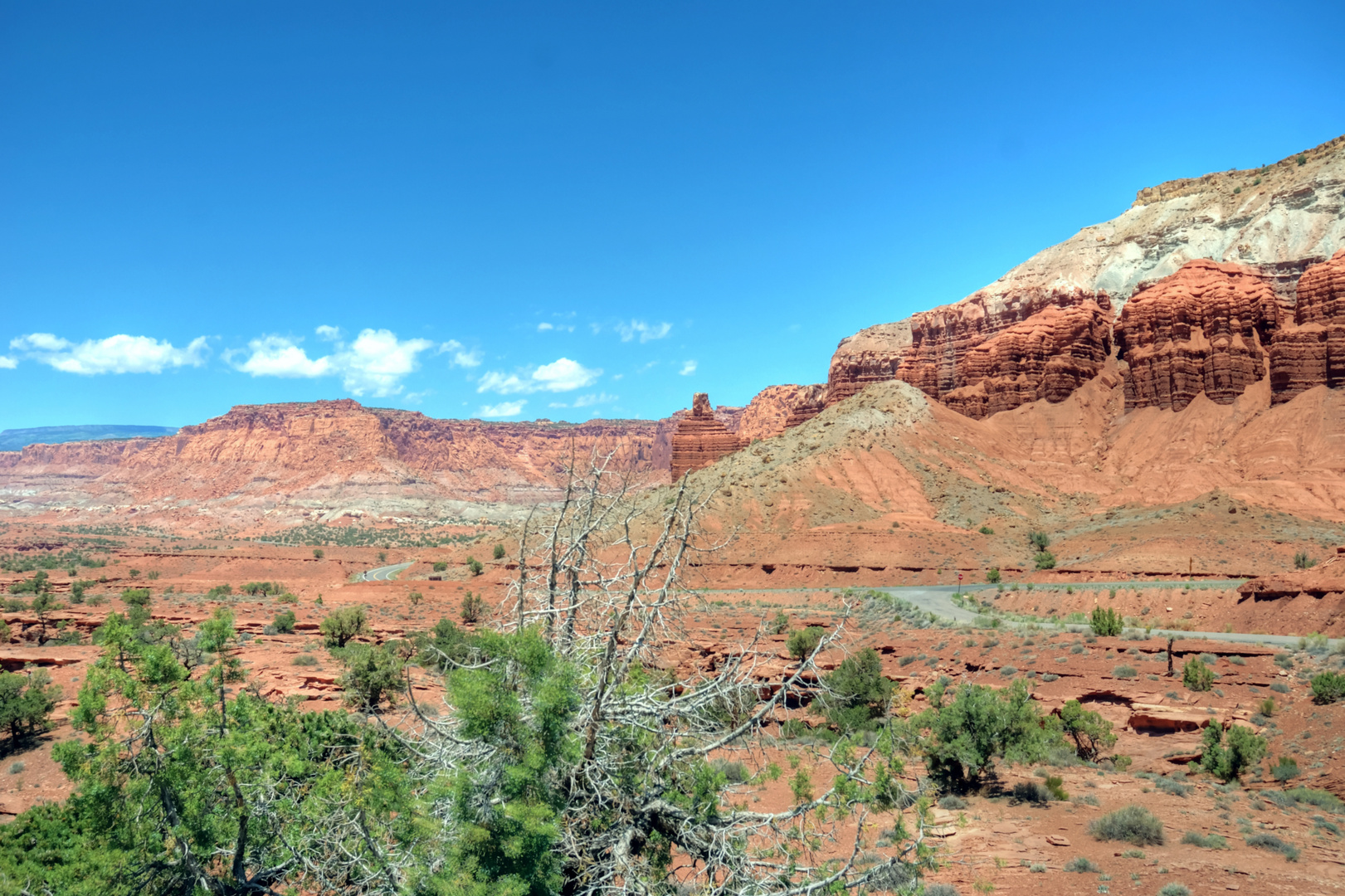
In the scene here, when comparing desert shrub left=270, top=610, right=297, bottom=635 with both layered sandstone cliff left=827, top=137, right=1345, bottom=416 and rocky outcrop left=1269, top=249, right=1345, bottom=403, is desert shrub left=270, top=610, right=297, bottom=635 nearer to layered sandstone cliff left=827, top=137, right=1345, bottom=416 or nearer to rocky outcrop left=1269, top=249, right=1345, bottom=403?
layered sandstone cliff left=827, top=137, right=1345, bottom=416

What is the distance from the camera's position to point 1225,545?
41.7 m

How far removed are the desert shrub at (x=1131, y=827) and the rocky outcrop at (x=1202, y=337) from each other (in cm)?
7012

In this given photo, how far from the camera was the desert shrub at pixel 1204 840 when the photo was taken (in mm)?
10672

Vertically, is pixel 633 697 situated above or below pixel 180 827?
above

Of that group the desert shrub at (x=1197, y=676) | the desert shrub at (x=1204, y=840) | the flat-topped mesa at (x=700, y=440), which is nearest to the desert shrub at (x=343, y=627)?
the desert shrub at (x=1204, y=840)

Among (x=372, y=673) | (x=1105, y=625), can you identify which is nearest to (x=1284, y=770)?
(x=1105, y=625)

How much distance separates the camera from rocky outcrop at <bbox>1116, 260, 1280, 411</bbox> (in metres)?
67.6

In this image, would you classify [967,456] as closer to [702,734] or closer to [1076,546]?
[1076,546]

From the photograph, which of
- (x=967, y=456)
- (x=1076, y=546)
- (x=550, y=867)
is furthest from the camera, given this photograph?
(x=967, y=456)

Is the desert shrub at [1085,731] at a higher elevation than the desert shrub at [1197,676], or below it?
below

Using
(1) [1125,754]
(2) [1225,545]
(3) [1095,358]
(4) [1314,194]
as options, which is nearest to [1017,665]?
(1) [1125,754]

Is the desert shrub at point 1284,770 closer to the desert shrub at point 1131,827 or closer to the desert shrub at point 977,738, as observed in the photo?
the desert shrub at point 977,738

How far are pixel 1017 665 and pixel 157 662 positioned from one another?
21931 millimetres

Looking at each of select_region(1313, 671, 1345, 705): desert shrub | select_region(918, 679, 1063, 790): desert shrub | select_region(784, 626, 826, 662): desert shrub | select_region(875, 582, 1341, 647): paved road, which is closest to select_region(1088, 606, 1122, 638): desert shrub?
select_region(875, 582, 1341, 647): paved road
